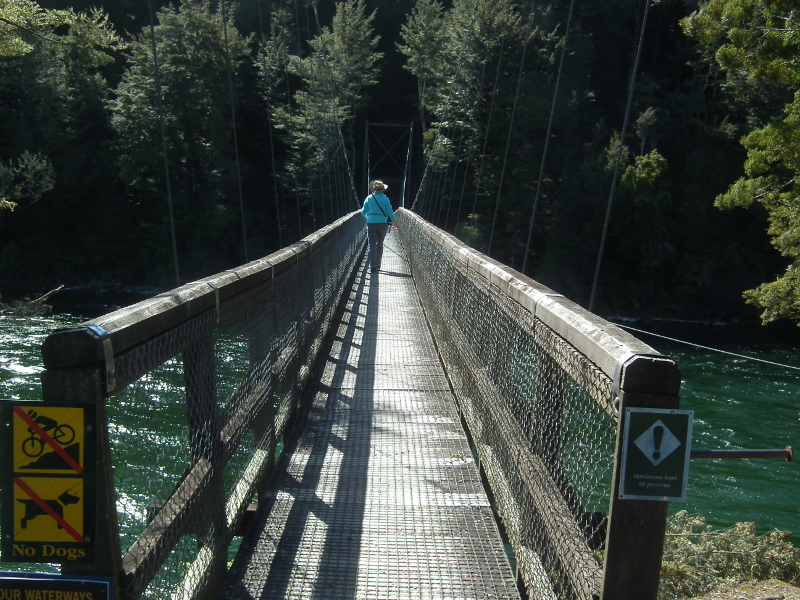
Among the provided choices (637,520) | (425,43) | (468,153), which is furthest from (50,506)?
(425,43)

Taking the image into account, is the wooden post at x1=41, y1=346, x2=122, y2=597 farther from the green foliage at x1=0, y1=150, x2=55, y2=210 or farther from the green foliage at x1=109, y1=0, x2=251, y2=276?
the green foliage at x1=109, y1=0, x2=251, y2=276

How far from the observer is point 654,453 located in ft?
5.02

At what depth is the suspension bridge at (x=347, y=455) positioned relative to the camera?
1.59 metres

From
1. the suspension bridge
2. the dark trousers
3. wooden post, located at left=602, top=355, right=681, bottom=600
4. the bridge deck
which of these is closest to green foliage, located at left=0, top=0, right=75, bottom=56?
the dark trousers

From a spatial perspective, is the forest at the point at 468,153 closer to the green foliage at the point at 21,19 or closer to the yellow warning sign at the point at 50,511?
the green foliage at the point at 21,19

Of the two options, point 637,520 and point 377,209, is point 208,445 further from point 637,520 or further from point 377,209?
point 377,209

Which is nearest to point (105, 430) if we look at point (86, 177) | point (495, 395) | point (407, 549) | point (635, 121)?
point (407, 549)

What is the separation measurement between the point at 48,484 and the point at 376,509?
1.73 meters

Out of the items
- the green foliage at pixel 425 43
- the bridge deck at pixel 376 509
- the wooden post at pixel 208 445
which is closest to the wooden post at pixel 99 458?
the wooden post at pixel 208 445

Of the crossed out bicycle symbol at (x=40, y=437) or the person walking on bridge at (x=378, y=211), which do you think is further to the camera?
the person walking on bridge at (x=378, y=211)

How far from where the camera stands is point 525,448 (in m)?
2.50

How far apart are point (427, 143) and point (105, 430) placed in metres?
39.4

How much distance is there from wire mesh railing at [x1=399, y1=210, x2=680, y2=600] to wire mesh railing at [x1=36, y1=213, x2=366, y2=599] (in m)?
0.85

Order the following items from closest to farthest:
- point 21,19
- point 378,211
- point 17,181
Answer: point 21,19 → point 378,211 → point 17,181
